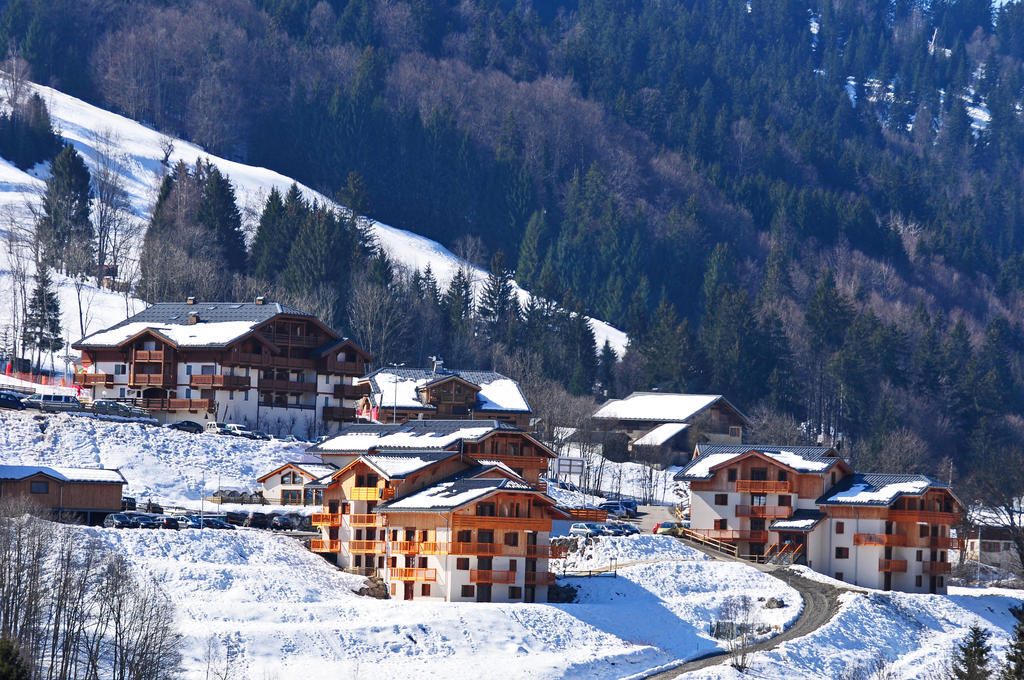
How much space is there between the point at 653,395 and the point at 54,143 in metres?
68.1

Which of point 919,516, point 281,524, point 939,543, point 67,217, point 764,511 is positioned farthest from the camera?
point 67,217

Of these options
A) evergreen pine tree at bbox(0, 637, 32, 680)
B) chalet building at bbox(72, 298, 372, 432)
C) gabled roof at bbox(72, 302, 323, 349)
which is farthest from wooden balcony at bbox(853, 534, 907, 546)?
evergreen pine tree at bbox(0, 637, 32, 680)

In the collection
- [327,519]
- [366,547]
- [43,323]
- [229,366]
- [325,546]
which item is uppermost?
[43,323]

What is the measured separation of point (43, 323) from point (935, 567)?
204 feet

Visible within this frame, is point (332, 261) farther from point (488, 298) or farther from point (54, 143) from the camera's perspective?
point (54, 143)

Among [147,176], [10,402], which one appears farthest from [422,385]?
[147,176]

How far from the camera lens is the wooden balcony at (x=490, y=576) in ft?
255

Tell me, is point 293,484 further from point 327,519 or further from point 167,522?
point 167,522

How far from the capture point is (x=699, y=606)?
80312 mm

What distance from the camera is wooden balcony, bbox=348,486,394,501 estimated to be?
8088 centimetres

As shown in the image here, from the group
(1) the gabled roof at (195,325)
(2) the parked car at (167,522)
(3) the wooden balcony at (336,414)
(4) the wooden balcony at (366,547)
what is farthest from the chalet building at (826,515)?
(2) the parked car at (167,522)

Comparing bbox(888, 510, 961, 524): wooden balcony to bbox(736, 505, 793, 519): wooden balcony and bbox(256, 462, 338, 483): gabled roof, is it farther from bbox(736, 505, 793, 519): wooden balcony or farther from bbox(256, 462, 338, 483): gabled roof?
bbox(256, 462, 338, 483): gabled roof

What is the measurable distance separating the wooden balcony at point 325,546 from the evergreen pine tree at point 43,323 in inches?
1719

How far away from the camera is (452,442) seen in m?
92.3
